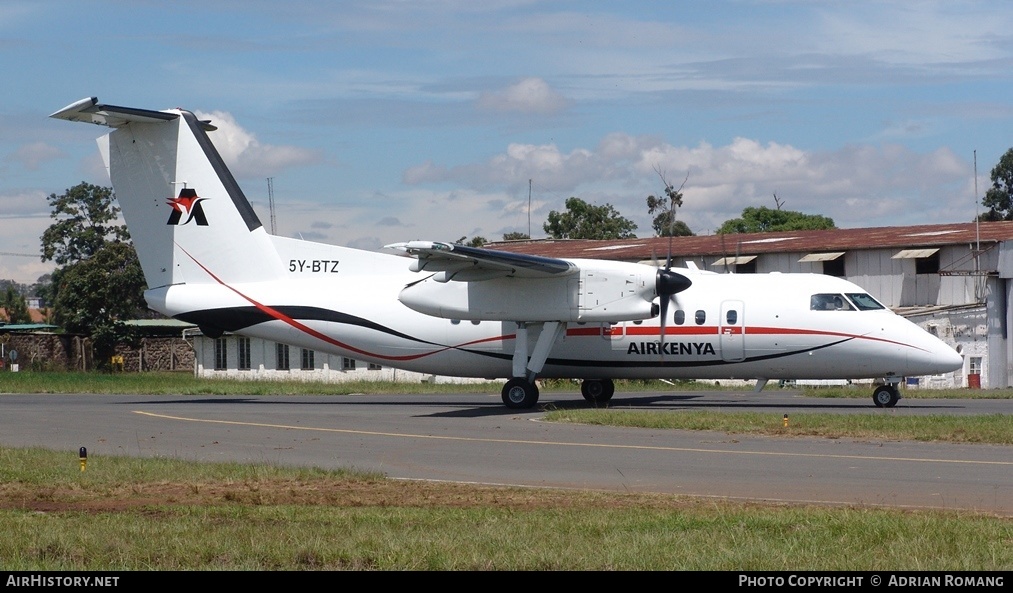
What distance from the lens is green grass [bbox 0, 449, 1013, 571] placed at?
332 inches

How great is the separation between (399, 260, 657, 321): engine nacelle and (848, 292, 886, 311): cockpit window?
445cm

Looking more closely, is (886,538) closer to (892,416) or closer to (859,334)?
(892,416)

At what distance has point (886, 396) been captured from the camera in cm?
2436

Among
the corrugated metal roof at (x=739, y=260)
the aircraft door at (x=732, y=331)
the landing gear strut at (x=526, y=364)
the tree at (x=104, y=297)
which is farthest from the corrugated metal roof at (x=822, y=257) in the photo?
the tree at (x=104, y=297)

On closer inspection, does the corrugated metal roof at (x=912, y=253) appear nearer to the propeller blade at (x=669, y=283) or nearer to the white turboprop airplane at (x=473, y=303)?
the white turboprop airplane at (x=473, y=303)

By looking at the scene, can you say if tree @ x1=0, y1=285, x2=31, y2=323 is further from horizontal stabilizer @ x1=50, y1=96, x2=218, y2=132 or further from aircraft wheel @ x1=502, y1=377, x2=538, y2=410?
aircraft wheel @ x1=502, y1=377, x2=538, y2=410

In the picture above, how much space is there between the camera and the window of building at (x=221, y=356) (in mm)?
48125

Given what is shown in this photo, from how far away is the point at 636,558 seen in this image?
8.52 metres

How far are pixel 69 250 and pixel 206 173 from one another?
59123 mm

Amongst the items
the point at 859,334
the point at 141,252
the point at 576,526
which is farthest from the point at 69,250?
the point at 576,526

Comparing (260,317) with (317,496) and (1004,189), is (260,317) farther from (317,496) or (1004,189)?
(1004,189)

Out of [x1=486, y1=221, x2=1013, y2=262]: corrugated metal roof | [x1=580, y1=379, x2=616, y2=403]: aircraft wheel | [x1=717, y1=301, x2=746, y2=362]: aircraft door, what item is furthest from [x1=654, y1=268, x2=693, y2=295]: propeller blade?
[x1=486, y1=221, x2=1013, y2=262]: corrugated metal roof

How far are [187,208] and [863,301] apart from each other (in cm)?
1606

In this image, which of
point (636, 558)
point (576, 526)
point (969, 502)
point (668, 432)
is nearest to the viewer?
point (636, 558)
